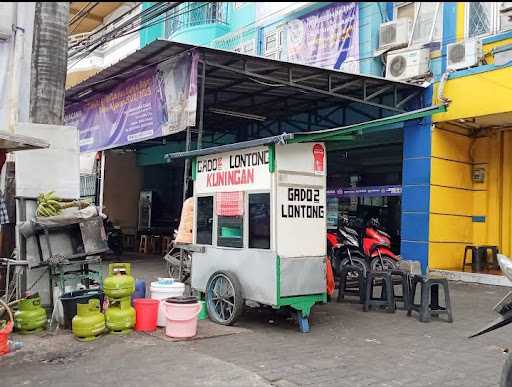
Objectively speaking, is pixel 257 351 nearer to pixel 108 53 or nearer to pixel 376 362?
pixel 376 362

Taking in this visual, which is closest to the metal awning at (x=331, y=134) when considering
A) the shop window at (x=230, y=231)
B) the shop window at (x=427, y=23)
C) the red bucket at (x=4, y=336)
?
the shop window at (x=230, y=231)

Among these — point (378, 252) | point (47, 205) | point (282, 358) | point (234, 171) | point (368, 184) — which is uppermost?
point (368, 184)

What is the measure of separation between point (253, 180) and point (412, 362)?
2.87 metres

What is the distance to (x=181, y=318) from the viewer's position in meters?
6.09

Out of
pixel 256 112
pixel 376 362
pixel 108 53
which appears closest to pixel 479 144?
pixel 256 112

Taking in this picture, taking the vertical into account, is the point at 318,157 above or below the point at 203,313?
above

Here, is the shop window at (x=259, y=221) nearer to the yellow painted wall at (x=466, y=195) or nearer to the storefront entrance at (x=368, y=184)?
the storefront entrance at (x=368, y=184)

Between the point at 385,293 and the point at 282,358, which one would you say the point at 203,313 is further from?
the point at 385,293

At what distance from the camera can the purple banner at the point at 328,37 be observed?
1297 cm

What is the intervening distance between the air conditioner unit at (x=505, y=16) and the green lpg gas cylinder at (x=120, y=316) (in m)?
9.10

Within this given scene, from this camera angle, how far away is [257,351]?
5695 mm

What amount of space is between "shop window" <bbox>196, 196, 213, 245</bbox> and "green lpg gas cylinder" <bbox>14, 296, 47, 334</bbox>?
2.32m

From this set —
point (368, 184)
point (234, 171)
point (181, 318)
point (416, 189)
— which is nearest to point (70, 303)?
point (181, 318)

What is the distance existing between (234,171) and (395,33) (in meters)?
6.95
